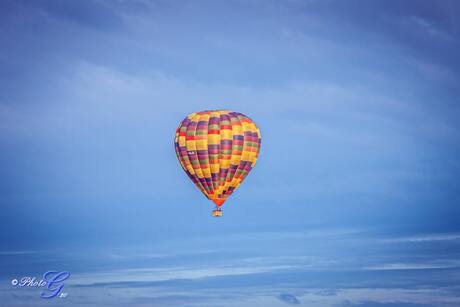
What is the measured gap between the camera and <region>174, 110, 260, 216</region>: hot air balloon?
3959 inches

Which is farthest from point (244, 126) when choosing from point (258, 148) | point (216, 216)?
point (216, 216)

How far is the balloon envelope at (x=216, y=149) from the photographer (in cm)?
10056

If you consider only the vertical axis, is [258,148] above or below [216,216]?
above

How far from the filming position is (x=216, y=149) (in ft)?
330

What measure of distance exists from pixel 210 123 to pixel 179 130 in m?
3.58

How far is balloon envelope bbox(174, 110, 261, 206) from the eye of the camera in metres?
101

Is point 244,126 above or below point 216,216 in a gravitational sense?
above

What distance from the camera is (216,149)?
100500mm

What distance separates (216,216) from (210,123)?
Result: 371 inches

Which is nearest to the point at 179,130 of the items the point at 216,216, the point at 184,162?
the point at 184,162

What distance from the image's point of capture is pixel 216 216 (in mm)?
100688

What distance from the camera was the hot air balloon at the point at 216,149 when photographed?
101 metres

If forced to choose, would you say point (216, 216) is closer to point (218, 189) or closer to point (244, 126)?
point (218, 189)

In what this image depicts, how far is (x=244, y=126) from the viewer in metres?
102
